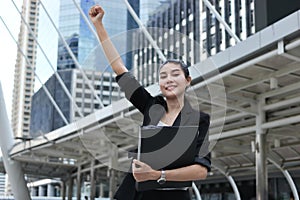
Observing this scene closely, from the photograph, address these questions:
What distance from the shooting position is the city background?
181cm

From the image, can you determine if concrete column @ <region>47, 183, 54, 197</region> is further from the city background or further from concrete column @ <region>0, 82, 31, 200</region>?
concrete column @ <region>0, 82, 31, 200</region>

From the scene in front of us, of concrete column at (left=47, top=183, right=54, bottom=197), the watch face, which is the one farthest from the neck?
concrete column at (left=47, top=183, right=54, bottom=197)

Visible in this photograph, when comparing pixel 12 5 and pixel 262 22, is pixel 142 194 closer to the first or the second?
pixel 262 22

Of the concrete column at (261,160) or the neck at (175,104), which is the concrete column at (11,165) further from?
the neck at (175,104)

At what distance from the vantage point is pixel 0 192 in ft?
139

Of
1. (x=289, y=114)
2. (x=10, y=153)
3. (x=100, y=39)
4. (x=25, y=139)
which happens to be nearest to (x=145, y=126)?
(x=100, y=39)

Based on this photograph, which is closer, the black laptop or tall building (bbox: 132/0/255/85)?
the black laptop

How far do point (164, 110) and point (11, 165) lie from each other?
83.9 feet

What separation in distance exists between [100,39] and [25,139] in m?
23.0

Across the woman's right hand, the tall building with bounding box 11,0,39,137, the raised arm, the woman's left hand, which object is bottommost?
the woman's left hand

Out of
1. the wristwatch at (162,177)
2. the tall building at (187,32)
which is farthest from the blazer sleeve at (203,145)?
the tall building at (187,32)

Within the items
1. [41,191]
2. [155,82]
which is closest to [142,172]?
[155,82]

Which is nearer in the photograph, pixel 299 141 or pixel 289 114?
pixel 289 114

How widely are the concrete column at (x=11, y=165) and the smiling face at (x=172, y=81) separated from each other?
20023 mm
